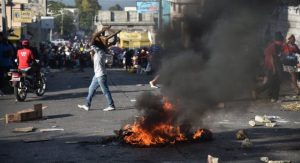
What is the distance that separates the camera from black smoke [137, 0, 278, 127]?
Result: 26.1 feet

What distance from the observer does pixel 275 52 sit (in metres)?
13.5

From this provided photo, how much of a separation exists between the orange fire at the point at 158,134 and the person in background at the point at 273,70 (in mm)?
5714

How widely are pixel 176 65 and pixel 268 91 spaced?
6.58m

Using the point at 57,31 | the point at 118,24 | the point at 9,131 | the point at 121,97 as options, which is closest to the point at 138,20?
the point at 118,24

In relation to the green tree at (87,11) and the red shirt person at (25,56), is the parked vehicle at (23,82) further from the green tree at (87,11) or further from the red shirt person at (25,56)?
the green tree at (87,11)

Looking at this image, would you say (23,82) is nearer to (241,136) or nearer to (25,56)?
(25,56)

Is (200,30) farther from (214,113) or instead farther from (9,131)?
(9,131)

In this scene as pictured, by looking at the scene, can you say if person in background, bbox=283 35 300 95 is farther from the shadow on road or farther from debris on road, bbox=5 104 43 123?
debris on road, bbox=5 104 43 123

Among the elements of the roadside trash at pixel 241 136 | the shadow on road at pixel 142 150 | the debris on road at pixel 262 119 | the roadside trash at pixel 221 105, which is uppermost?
the roadside trash at pixel 221 105

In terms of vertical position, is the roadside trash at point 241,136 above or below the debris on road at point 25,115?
above

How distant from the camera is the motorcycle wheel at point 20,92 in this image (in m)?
14.6

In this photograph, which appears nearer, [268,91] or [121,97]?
[268,91]

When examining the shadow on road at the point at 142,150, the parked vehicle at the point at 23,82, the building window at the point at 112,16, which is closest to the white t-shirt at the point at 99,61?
the parked vehicle at the point at 23,82

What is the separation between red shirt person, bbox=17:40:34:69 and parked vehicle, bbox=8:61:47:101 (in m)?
0.21
